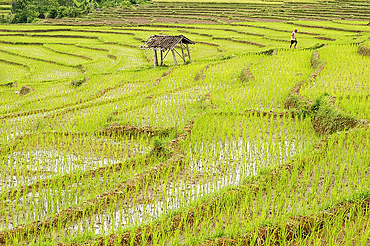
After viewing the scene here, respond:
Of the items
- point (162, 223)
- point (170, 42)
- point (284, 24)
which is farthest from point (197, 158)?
point (284, 24)

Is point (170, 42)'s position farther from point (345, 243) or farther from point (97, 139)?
point (345, 243)

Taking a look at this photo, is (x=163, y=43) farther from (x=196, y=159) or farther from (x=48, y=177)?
(x=48, y=177)

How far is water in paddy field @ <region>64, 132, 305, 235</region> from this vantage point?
13.1 feet

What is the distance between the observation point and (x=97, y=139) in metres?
6.71

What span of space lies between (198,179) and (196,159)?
2.08 ft

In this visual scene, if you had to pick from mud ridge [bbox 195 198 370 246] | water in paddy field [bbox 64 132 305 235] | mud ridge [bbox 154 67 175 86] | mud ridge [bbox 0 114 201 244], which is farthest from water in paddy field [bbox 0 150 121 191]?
mud ridge [bbox 154 67 175 86]

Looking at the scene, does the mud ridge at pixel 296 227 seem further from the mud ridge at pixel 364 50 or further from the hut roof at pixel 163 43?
the hut roof at pixel 163 43

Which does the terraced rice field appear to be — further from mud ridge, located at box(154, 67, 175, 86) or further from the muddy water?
mud ridge, located at box(154, 67, 175, 86)

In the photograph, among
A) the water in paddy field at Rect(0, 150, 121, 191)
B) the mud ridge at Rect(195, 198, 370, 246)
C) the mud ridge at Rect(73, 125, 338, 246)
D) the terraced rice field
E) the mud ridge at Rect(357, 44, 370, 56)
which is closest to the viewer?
the mud ridge at Rect(195, 198, 370, 246)

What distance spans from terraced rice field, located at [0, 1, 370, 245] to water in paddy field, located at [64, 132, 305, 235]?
0.02 m

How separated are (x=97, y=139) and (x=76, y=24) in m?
28.8

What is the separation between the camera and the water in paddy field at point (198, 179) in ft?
13.1

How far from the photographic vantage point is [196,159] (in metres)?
5.54

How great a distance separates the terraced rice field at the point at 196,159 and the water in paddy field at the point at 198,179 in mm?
22
